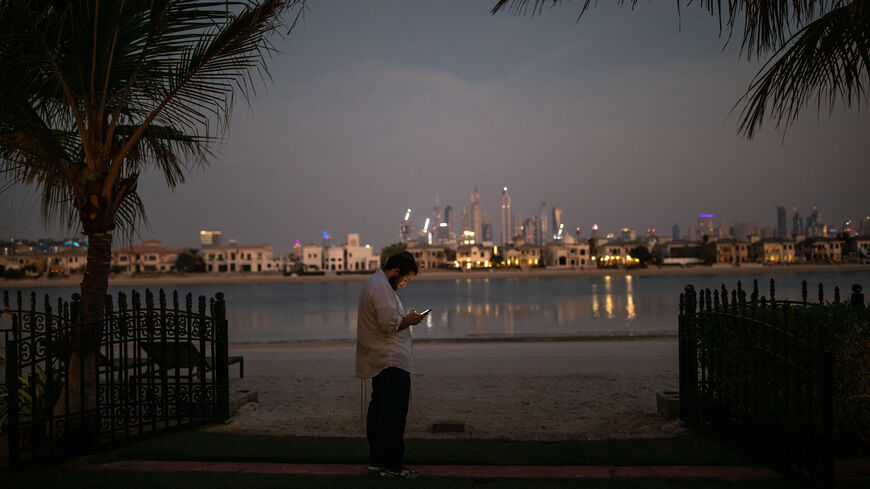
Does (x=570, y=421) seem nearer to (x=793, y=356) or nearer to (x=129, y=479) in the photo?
(x=793, y=356)

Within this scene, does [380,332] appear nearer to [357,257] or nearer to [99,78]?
A: [99,78]

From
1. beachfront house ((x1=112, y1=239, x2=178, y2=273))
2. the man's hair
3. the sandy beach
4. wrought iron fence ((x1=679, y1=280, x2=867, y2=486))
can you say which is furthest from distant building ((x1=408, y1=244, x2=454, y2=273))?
the man's hair

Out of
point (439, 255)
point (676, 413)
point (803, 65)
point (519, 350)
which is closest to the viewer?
point (803, 65)

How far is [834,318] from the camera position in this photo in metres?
4.86

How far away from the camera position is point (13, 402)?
4.69 meters

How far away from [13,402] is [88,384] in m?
0.91

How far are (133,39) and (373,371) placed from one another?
3.82m

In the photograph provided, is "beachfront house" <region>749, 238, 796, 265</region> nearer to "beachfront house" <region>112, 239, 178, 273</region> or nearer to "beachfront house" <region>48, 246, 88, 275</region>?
"beachfront house" <region>112, 239, 178, 273</region>

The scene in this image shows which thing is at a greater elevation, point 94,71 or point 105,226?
point 94,71

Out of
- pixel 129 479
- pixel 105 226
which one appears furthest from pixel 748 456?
pixel 105 226

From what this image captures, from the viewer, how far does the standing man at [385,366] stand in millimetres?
4559

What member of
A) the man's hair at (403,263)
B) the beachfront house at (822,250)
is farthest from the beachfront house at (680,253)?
the man's hair at (403,263)

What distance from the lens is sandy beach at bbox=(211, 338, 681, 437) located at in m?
6.74

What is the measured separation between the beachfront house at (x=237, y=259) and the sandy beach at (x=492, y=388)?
123698mm
